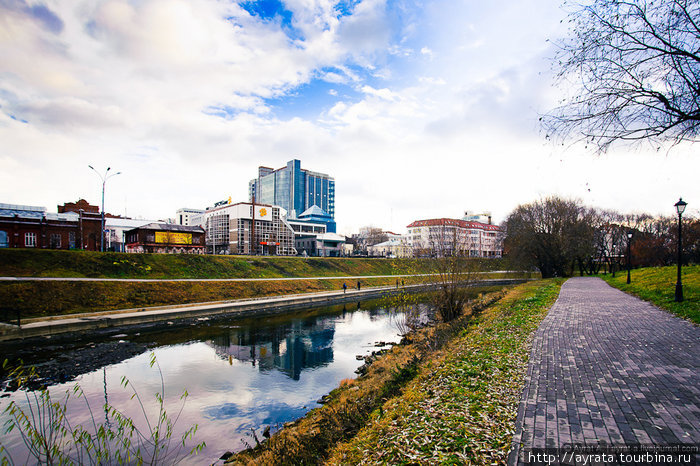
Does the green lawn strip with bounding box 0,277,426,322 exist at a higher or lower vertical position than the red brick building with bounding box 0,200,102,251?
lower

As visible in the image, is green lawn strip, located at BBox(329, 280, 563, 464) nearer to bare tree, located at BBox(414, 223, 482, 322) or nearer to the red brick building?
bare tree, located at BBox(414, 223, 482, 322)

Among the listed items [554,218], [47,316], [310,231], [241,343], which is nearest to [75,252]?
[47,316]

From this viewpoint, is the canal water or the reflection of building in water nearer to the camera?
the canal water

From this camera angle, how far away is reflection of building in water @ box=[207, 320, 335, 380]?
15172mm

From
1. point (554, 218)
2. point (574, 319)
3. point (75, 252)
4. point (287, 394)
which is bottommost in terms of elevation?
point (287, 394)

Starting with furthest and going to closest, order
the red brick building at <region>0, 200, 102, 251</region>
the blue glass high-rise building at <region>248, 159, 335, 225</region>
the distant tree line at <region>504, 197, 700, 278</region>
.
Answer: the blue glass high-rise building at <region>248, 159, 335, 225</region>
the red brick building at <region>0, 200, 102, 251</region>
the distant tree line at <region>504, 197, 700, 278</region>

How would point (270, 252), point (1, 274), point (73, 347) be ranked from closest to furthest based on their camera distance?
point (73, 347) < point (1, 274) < point (270, 252)

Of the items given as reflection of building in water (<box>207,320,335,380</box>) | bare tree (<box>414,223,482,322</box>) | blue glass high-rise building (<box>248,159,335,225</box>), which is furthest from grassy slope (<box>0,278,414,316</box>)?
blue glass high-rise building (<box>248,159,335,225</box>)

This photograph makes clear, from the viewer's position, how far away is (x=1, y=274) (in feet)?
80.9

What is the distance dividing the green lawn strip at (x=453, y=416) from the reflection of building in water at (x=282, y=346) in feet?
26.1

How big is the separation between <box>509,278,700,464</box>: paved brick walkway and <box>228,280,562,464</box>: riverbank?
0.36 meters

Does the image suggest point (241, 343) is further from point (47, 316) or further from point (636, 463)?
point (636, 463)

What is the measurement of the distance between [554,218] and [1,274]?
5722 cm

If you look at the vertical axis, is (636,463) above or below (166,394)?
above
